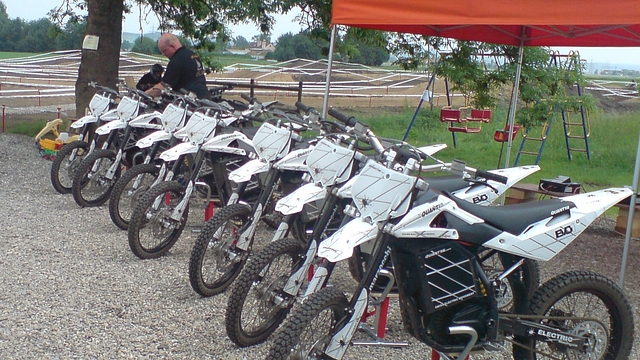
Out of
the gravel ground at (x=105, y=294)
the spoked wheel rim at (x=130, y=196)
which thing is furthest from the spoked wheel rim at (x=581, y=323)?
the spoked wheel rim at (x=130, y=196)

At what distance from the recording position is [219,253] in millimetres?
4453

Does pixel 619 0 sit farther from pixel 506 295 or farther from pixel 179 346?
pixel 179 346

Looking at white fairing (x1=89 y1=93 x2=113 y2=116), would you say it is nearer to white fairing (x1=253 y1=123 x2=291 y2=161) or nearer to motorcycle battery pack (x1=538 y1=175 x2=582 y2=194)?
white fairing (x1=253 y1=123 x2=291 y2=161)

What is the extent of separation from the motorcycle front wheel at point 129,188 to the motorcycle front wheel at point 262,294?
233 cm

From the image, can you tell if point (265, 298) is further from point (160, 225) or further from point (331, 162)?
point (160, 225)

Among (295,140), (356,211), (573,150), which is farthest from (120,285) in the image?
(573,150)

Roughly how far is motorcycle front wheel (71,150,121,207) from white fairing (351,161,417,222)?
4075 mm

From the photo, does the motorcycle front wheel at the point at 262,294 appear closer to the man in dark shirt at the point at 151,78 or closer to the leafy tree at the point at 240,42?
the man in dark shirt at the point at 151,78

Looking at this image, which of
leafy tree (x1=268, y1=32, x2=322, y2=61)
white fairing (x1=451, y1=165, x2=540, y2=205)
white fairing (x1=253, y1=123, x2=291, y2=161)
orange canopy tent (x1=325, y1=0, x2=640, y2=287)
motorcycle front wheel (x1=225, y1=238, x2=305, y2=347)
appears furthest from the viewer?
leafy tree (x1=268, y1=32, x2=322, y2=61)

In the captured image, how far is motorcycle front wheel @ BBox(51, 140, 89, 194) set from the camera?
A: 23.8 ft

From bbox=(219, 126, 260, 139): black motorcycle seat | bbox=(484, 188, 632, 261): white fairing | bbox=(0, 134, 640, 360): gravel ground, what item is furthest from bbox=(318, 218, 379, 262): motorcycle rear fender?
bbox=(219, 126, 260, 139): black motorcycle seat

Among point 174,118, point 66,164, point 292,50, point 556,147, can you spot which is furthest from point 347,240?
point 292,50

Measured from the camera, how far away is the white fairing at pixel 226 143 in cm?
520

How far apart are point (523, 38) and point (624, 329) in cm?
426
